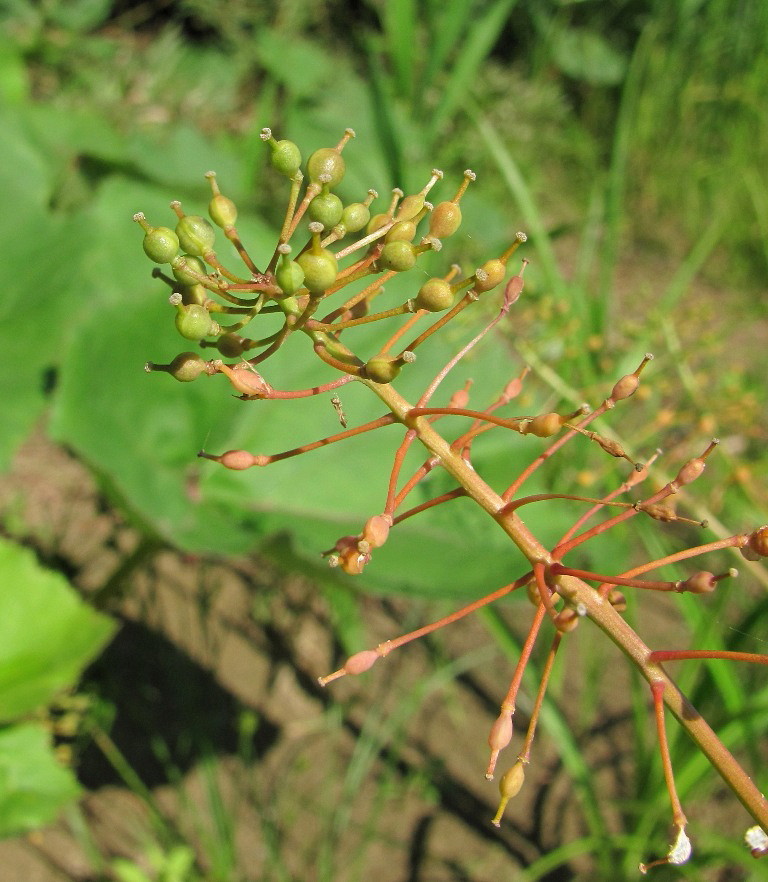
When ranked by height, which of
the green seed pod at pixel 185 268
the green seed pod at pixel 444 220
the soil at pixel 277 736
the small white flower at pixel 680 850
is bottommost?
the soil at pixel 277 736

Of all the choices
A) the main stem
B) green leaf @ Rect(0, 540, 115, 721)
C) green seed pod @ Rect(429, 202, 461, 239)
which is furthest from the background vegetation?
the main stem

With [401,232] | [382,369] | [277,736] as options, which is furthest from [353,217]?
[277,736]

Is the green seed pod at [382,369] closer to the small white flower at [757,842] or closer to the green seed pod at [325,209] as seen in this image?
the green seed pod at [325,209]

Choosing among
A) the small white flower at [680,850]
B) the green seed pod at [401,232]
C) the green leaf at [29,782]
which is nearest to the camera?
the small white flower at [680,850]

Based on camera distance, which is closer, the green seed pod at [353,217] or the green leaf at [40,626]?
the green seed pod at [353,217]

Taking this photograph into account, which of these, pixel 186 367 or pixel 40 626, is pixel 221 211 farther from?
pixel 40 626

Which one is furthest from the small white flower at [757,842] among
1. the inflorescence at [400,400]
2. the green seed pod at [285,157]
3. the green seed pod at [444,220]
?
the green seed pod at [285,157]

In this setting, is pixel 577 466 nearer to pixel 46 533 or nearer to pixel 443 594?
pixel 443 594
